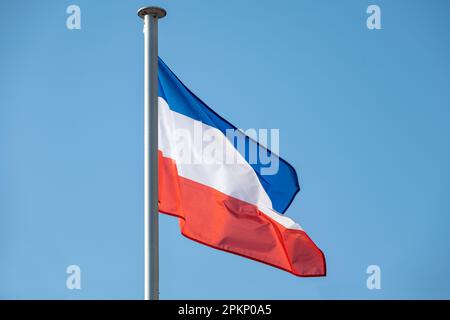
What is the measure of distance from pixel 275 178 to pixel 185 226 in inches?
74.4

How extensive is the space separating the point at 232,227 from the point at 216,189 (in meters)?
0.70

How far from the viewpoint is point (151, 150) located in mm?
14188

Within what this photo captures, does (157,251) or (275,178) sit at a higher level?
(275,178)

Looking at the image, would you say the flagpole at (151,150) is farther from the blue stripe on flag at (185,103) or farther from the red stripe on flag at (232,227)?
the red stripe on flag at (232,227)

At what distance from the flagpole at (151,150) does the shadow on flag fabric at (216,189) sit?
3.84 feet

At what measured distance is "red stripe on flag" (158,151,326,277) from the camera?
1545 cm

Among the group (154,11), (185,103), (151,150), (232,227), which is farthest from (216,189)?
(154,11)

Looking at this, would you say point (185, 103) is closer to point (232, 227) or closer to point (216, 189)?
point (216, 189)
